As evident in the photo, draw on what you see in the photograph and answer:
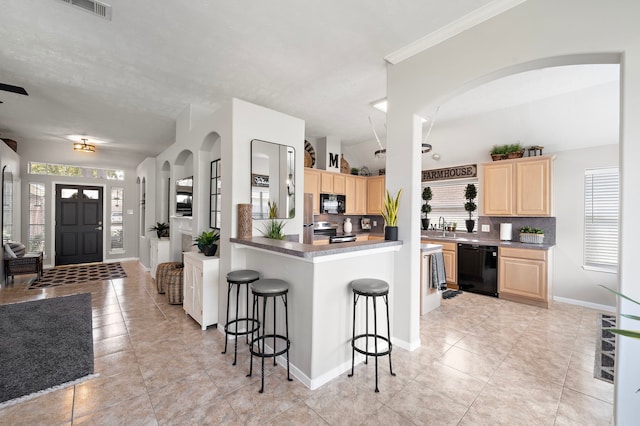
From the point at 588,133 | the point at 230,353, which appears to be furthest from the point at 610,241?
the point at 230,353

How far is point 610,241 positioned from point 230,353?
537 cm

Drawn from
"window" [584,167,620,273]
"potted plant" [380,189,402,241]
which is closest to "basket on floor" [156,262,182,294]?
"potted plant" [380,189,402,241]

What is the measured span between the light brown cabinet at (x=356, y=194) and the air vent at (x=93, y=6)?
496cm

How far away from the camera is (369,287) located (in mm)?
2260

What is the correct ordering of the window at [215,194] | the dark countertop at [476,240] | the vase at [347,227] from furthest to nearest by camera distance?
1. the vase at [347,227]
2. the dark countertop at [476,240]
3. the window at [215,194]

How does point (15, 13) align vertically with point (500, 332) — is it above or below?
above

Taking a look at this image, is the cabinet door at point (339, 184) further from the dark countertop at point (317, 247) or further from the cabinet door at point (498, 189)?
the dark countertop at point (317, 247)

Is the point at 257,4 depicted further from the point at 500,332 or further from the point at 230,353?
the point at 500,332

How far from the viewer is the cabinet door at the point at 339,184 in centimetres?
622

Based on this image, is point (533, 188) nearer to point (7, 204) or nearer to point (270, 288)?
point (270, 288)

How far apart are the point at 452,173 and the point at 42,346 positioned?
6457 millimetres

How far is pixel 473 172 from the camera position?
529 cm

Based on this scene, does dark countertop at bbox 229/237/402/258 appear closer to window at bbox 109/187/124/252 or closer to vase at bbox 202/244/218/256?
vase at bbox 202/244/218/256

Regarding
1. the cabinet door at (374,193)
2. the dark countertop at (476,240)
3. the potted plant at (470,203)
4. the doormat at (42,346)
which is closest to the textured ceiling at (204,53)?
the cabinet door at (374,193)
